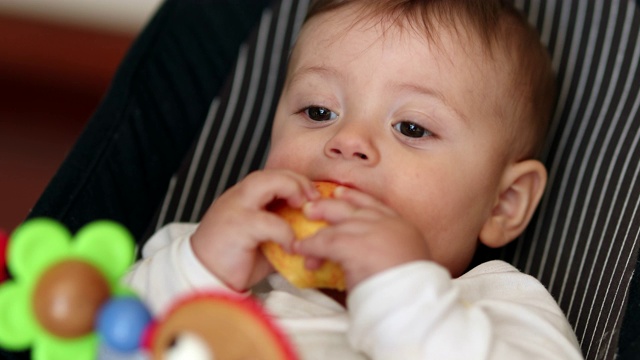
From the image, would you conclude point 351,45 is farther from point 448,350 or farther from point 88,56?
point 88,56

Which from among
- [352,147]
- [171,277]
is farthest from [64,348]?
[352,147]

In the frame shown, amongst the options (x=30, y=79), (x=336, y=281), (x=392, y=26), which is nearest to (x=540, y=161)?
(x=392, y=26)

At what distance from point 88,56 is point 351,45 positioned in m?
1.44

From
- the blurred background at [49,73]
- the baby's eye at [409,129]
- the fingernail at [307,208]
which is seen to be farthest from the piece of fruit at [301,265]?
the blurred background at [49,73]

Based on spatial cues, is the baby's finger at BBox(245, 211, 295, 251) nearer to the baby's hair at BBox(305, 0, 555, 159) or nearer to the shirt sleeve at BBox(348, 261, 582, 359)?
the shirt sleeve at BBox(348, 261, 582, 359)

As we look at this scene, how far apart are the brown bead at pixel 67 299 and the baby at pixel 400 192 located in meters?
0.26

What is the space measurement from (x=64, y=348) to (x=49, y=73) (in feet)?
6.32

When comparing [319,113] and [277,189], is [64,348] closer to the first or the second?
[277,189]

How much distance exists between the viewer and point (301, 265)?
2.95 feet

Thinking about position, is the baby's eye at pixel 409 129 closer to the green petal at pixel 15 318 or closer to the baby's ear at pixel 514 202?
the baby's ear at pixel 514 202

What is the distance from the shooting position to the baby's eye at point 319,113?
108 centimetres

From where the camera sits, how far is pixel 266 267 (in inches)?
37.2

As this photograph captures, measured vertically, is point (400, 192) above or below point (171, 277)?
above

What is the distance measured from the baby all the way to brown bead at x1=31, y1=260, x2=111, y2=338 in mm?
257
